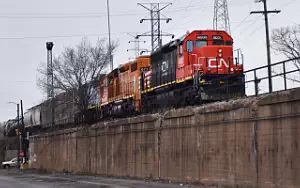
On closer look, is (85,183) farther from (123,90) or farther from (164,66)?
(123,90)

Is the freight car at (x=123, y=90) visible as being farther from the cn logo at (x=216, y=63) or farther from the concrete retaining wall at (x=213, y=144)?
the cn logo at (x=216, y=63)

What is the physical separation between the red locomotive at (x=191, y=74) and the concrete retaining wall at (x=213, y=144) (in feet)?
3.49

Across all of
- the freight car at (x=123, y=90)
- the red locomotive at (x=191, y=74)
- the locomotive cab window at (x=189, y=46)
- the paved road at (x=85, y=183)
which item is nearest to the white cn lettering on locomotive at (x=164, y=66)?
the red locomotive at (x=191, y=74)

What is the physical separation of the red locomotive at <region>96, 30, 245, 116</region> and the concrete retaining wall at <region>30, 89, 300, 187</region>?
3.49 ft

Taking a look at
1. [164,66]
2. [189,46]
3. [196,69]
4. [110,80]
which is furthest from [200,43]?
[110,80]

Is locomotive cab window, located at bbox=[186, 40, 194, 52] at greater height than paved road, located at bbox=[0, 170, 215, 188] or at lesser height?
greater

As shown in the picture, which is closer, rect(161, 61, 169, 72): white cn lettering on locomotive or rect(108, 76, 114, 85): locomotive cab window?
rect(161, 61, 169, 72): white cn lettering on locomotive

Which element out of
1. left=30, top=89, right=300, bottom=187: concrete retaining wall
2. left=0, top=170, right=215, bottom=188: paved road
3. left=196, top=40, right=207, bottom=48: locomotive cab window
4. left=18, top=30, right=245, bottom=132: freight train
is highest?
left=196, top=40, right=207, bottom=48: locomotive cab window

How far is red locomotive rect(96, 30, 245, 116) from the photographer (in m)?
23.7

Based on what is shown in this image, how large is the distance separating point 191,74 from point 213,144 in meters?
5.59

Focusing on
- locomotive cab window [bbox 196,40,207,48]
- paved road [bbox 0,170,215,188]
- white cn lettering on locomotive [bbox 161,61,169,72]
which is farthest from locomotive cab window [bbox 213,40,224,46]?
paved road [bbox 0,170,215,188]

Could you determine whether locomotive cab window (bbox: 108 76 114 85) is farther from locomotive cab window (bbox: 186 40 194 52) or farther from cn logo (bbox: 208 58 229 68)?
cn logo (bbox: 208 58 229 68)

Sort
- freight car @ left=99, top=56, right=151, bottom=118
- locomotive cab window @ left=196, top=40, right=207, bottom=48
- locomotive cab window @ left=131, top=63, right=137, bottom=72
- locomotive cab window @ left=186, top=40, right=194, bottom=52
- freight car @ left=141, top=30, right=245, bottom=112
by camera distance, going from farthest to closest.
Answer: locomotive cab window @ left=131, top=63, right=137, bottom=72 < freight car @ left=99, top=56, right=151, bottom=118 < locomotive cab window @ left=196, top=40, right=207, bottom=48 < locomotive cab window @ left=186, top=40, right=194, bottom=52 < freight car @ left=141, top=30, right=245, bottom=112

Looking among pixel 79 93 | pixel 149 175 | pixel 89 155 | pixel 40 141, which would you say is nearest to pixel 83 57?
pixel 79 93
